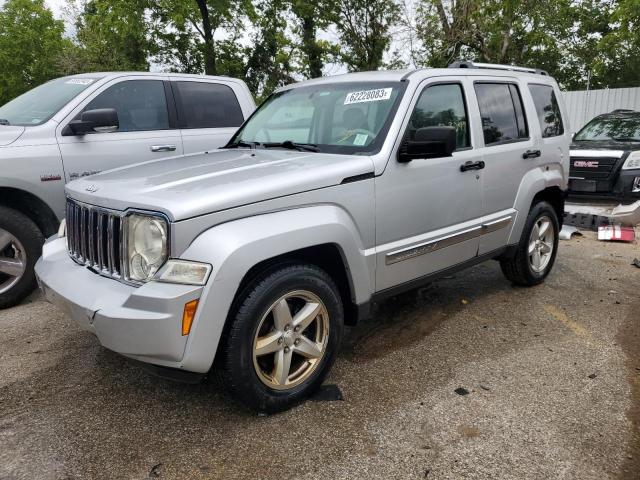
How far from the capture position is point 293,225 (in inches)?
109

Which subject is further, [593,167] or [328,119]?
[593,167]

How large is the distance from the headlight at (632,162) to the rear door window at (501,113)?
4.14 metres

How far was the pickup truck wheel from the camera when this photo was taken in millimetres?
2629

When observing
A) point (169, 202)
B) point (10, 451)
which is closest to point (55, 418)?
point (10, 451)

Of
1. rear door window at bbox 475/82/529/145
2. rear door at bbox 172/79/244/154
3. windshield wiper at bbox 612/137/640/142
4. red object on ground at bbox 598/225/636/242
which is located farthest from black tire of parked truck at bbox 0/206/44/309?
windshield wiper at bbox 612/137/640/142

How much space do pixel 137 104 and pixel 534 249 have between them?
163 inches

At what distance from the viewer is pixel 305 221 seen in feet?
9.23

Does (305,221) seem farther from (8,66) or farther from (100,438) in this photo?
(8,66)

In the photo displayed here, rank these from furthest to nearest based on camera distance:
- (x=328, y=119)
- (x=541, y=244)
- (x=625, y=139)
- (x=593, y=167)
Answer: (x=625, y=139) → (x=593, y=167) → (x=541, y=244) → (x=328, y=119)

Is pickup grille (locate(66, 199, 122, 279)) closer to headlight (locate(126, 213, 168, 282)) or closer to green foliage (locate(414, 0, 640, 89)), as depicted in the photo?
headlight (locate(126, 213, 168, 282))

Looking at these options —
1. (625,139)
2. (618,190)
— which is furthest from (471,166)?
(625,139)

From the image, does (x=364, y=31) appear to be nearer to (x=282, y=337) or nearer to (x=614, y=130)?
(x=614, y=130)

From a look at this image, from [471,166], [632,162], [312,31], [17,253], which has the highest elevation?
[312,31]

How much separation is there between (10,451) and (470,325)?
3.19m
